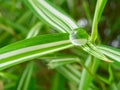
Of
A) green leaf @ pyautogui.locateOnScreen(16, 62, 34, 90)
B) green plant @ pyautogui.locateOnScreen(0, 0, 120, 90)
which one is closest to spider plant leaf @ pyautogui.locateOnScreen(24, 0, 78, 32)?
green plant @ pyautogui.locateOnScreen(0, 0, 120, 90)

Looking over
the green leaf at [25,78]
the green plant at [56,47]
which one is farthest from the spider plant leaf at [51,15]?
the green leaf at [25,78]

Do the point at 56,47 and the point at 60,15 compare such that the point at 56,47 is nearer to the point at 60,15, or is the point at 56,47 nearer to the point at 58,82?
the point at 60,15

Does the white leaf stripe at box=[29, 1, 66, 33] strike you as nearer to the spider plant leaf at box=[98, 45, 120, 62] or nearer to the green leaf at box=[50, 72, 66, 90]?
the spider plant leaf at box=[98, 45, 120, 62]

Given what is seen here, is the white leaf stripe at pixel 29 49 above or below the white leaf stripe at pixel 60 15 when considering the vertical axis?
below

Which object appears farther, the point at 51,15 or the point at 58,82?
the point at 58,82

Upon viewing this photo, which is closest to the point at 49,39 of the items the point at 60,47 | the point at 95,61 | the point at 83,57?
the point at 60,47

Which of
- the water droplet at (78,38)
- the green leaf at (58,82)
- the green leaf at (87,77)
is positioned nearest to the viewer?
the water droplet at (78,38)

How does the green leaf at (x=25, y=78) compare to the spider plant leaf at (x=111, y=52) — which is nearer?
the spider plant leaf at (x=111, y=52)

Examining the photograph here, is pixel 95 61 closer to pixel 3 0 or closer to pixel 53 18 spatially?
pixel 53 18

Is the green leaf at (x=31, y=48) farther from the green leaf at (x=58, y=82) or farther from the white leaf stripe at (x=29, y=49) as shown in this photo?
the green leaf at (x=58, y=82)

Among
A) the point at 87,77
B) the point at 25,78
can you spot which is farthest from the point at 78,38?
the point at 25,78
